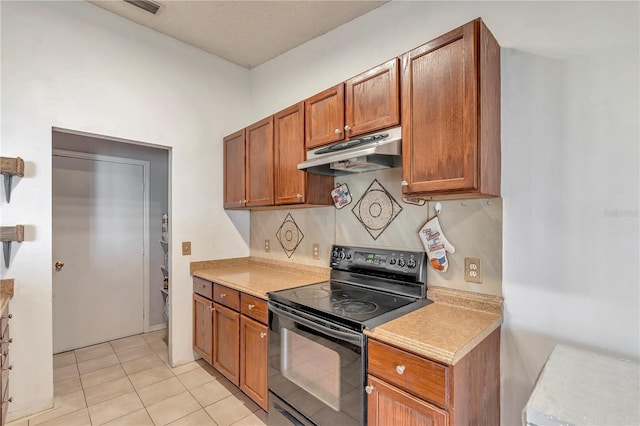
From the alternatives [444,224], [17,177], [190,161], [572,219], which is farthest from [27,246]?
[572,219]

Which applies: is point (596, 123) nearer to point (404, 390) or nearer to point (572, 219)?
point (572, 219)

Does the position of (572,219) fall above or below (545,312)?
above

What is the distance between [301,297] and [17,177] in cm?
199

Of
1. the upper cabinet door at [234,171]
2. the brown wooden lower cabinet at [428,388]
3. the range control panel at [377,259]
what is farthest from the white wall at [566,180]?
the upper cabinet door at [234,171]

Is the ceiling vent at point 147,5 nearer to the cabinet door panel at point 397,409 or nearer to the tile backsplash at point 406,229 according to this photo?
the tile backsplash at point 406,229

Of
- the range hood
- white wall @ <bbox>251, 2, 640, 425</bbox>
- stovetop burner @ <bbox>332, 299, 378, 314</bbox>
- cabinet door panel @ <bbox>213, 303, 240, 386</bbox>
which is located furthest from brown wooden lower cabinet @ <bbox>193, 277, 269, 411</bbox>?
white wall @ <bbox>251, 2, 640, 425</bbox>

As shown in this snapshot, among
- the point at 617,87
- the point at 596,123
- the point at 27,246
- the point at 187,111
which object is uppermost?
the point at 187,111

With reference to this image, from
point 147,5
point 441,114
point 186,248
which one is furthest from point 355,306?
point 147,5

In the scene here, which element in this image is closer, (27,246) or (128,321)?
(27,246)

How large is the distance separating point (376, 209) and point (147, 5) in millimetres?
2241

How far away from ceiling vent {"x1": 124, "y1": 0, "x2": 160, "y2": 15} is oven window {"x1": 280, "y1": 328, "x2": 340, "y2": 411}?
2469mm

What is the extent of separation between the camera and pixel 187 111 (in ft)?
9.20

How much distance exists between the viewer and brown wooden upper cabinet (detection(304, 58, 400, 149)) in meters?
1.68

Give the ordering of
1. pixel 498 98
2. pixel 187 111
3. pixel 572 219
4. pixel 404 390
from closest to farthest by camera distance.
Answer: pixel 404 390, pixel 572 219, pixel 498 98, pixel 187 111
